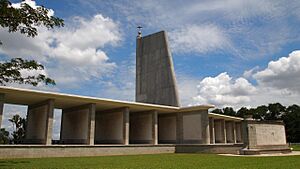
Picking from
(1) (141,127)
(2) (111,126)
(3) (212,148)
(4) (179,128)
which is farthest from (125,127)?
(3) (212,148)

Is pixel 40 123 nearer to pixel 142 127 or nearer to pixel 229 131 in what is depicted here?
pixel 142 127

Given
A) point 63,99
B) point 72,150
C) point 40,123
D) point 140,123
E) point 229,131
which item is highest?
point 63,99

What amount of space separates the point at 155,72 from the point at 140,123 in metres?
7.13

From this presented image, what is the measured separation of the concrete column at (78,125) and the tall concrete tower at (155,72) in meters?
10.1

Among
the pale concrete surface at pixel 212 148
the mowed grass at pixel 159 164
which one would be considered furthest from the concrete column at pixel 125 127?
the mowed grass at pixel 159 164

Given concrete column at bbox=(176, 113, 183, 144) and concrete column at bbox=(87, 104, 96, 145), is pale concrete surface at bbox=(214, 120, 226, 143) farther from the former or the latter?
concrete column at bbox=(87, 104, 96, 145)

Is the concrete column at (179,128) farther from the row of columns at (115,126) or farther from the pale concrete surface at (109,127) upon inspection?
the pale concrete surface at (109,127)

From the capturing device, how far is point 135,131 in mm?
32406

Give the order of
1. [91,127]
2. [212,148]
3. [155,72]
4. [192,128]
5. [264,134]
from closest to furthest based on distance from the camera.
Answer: [264,134], [91,127], [212,148], [192,128], [155,72]

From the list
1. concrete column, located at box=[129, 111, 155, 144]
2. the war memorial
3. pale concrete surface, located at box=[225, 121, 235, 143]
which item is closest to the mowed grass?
the war memorial

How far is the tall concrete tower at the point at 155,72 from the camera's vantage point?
3259 cm

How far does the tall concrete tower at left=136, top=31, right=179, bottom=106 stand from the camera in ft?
107

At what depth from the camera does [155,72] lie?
3462cm

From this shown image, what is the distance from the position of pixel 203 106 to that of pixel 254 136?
631 cm
